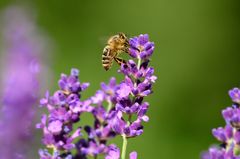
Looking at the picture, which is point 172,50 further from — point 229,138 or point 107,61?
point 229,138

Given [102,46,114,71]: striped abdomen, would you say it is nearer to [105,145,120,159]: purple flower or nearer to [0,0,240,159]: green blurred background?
[105,145,120,159]: purple flower

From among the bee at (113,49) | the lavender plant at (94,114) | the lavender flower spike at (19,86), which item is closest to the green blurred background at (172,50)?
the bee at (113,49)

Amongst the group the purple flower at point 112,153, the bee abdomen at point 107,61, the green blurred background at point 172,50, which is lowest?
the purple flower at point 112,153

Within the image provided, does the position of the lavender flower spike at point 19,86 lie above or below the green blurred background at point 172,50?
below

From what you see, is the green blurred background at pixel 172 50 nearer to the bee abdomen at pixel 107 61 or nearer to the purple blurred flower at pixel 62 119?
the bee abdomen at pixel 107 61

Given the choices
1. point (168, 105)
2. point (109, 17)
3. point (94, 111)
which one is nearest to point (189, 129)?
point (168, 105)

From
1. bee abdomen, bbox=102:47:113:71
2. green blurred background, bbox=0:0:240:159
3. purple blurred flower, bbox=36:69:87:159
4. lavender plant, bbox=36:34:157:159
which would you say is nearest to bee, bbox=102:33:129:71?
bee abdomen, bbox=102:47:113:71

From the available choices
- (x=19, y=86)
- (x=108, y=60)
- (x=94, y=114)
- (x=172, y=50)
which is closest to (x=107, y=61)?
(x=108, y=60)
